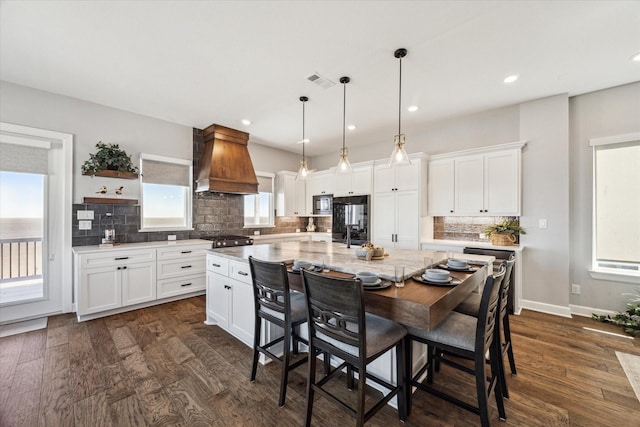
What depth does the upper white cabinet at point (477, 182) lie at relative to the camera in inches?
145

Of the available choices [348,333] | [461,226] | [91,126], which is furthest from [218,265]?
[461,226]

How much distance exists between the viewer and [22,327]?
3062 millimetres

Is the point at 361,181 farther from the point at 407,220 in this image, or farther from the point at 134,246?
the point at 134,246

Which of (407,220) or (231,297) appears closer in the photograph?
(231,297)

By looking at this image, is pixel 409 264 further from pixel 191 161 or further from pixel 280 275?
pixel 191 161

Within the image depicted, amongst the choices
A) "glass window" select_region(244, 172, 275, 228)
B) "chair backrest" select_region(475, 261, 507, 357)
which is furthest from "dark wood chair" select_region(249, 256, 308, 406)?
"glass window" select_region(244, 172, 275, 228)

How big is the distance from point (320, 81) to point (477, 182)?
8.88ft

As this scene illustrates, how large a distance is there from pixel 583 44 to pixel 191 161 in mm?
5221

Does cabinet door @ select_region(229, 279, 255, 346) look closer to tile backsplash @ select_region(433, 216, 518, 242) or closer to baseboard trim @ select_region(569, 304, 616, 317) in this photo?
tile backsplash @ select_region(433, 216, 518, 242)

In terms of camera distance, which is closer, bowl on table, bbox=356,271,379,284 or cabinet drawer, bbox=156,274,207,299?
bowl on table, bbox=356,271,379,284

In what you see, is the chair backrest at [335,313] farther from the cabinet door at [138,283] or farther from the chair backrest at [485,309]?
the cabinet door at [138,283]

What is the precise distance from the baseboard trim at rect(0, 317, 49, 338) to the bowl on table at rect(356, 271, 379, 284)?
3.83 metres

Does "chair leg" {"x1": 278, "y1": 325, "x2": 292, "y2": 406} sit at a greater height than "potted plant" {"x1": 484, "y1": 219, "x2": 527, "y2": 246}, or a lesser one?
lesser

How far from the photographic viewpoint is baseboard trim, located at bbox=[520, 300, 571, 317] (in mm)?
3381
